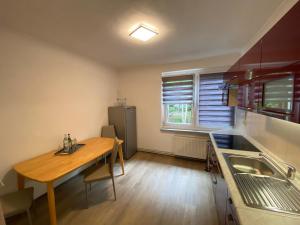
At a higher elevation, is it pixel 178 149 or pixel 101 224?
pixel 178 149

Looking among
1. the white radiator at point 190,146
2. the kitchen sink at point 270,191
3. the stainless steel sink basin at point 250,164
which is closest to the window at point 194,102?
the white radiator at point 190,146

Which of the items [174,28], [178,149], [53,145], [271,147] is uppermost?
[174,28]

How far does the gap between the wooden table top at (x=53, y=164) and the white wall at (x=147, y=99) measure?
1.60 meters

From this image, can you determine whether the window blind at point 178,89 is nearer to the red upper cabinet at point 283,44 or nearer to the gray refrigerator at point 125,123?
the gray refrigerator at point 125,123

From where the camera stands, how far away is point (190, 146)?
3.17m

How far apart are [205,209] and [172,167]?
117 centimetres

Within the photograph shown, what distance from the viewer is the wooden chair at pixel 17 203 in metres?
1.32

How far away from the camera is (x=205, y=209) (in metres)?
1.83

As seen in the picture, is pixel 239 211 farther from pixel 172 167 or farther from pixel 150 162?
pixel 150 162

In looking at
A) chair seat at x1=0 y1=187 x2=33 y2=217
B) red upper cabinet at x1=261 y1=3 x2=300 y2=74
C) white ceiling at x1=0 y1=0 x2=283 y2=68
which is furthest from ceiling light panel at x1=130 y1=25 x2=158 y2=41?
chair seat at x1=0 y1=187 x2=33 y2=217

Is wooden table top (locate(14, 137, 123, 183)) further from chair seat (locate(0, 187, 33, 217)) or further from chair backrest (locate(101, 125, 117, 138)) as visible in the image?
chair backrest (locate(101, 125, 117, 138))

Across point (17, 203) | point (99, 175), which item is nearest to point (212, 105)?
point (99, 175)

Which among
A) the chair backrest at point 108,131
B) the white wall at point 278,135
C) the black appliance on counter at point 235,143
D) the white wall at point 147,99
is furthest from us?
the white wall at point 147,99

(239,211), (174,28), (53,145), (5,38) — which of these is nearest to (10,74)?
(5,38)
